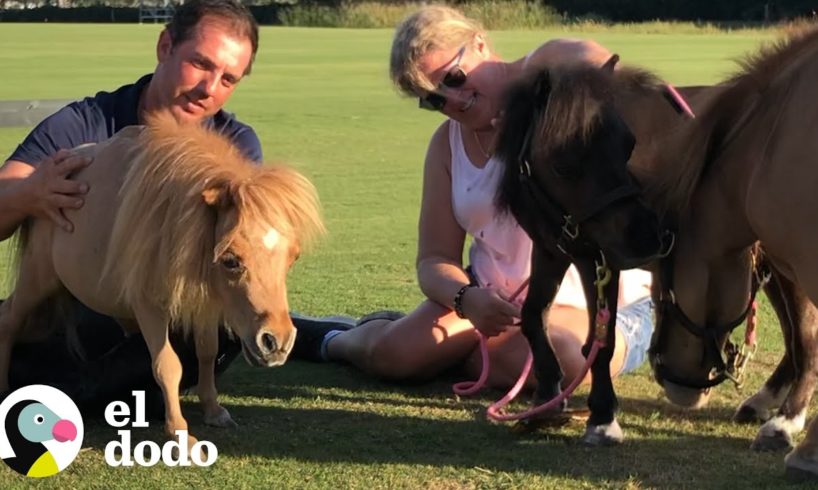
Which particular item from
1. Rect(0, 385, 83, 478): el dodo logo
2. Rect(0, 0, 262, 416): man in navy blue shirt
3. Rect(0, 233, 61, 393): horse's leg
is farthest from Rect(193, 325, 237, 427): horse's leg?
Rect(0, 233, 61, 393): horse's leg

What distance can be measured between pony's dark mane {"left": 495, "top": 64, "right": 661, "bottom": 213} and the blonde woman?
1.52 feet

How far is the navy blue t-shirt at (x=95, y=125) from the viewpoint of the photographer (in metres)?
4.50

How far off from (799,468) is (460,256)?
190 cm

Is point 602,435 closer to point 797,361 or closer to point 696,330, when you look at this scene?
point 696,330

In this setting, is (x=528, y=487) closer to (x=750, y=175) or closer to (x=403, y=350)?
(x=750, y=175)

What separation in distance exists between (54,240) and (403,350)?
1.56 metres

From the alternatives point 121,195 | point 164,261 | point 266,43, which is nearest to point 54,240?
point 121,195

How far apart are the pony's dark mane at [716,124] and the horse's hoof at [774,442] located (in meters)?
0.93

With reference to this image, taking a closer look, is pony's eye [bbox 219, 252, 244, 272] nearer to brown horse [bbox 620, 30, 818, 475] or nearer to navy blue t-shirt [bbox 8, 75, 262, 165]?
navy blue t-shirt [bbox 8, 75, 262, 165]

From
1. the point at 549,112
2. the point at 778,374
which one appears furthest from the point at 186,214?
the point at 778,374

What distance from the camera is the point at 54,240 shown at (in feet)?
13.4

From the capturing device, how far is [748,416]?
4.41m

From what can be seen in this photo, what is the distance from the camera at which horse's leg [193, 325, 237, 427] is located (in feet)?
13.4

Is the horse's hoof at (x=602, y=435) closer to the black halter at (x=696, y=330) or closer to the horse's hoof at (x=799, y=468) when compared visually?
the black halter at (x=696, y=330)
